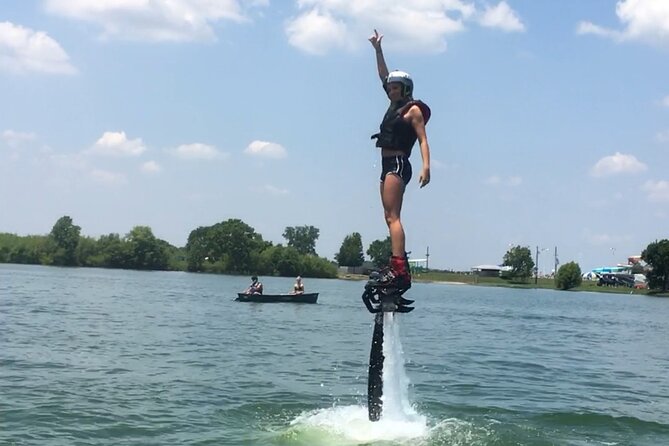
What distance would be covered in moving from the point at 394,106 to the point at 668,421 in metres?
10.4

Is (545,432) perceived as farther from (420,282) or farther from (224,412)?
(420,282)

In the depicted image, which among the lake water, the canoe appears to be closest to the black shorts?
the lake water

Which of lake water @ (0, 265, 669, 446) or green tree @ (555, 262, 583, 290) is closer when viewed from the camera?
lake water @ (0, 265, 669, 446)

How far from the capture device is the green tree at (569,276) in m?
160

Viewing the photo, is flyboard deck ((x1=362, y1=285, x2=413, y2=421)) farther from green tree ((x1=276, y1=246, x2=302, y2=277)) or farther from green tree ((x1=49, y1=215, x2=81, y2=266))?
green tree ((x1=49, y1=215, x2=81, y2=266))

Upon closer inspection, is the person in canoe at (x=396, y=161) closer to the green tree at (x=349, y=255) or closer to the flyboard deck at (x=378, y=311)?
the flyboard deck at (x=378, y=311)

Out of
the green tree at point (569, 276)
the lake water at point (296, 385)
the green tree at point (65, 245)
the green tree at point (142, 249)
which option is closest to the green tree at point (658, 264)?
the green tree at point (569, 276)

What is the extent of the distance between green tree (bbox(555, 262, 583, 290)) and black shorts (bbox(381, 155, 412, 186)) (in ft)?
510

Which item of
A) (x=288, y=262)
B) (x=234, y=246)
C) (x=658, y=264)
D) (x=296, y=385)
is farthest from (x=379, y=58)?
(x=234, y=246)

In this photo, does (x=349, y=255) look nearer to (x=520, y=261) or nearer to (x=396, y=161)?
(x=520, y=261)

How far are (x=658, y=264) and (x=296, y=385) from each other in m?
126

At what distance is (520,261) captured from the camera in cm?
18712

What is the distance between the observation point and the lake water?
1427 centimetres

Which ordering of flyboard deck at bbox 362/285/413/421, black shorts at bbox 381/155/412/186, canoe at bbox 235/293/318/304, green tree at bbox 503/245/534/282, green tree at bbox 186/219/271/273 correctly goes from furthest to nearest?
green tree at bbox 503/245/534/282 < green tree at bbox 186/219/271/273 < canoe at bbox 235/293/318/304 < flyboard deck at bbox 362/285/413/421 < black shorts at bbox 381/155/412/186
